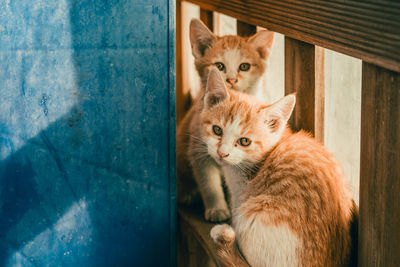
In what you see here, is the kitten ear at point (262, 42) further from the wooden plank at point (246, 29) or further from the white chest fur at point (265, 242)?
the white chest fur at point (265, 242)

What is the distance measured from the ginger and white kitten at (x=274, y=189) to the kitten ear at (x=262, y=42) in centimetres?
38

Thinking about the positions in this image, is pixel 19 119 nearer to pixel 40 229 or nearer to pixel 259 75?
pixel 40 229

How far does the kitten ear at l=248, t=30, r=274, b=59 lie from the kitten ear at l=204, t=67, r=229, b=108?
1.37ft

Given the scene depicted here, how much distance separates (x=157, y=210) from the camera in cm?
157

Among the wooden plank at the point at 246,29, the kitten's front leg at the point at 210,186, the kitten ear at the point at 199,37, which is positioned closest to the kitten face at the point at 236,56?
the kitten ear at the point at 199,37

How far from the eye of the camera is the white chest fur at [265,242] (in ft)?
4.13

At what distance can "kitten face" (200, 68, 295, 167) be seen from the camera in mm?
1492

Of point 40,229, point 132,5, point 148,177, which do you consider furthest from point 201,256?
point 132,5

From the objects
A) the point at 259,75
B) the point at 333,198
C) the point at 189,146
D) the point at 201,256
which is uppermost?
the point at 259,75

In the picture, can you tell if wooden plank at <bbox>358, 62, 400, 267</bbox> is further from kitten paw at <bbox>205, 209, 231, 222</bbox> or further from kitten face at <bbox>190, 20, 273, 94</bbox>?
kitten face at <bbox>190, 20, 273, 94</bbox>

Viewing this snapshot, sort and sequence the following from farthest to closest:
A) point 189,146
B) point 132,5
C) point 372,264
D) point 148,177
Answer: point 189,146, point 148,177, point 132,5, point 372,264

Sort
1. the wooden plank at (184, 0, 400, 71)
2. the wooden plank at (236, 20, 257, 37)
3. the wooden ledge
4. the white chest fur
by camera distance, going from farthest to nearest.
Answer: the wooden plank at (236, 20, 257, 37), the wooden ledge, the white chest fur, the wooden plank at (184, 0, 400, 71)

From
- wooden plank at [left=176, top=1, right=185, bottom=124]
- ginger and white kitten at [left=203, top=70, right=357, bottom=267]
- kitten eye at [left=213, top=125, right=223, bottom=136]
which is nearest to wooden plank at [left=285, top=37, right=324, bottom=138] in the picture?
ginger and white kitten at [left=203, top=70, right=357, bottom=267]

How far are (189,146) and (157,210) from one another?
16.1 inches
